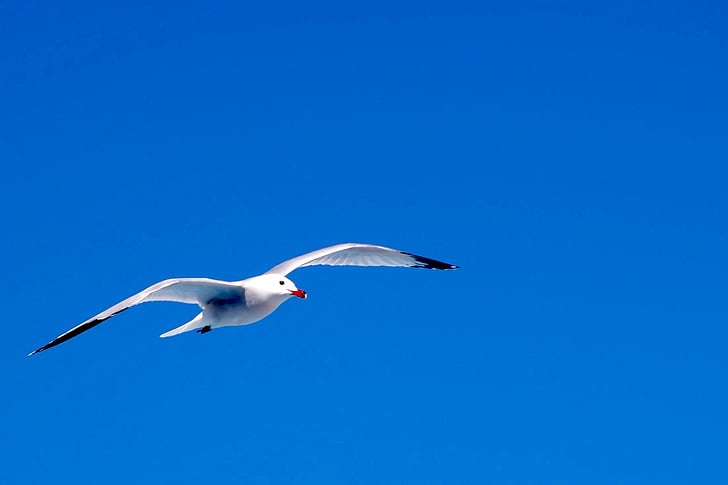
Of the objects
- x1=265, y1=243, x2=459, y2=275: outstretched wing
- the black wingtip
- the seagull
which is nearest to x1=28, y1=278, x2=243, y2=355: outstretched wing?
the seagull

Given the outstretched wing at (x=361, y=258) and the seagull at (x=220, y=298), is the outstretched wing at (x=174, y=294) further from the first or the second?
the outstretched wing at (x=361, y=258)

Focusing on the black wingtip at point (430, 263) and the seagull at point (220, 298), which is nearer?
the seagull at point (220, 298)

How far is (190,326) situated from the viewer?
36.2ft

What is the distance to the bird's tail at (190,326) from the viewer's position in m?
10.9

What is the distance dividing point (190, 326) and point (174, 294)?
2.66ft

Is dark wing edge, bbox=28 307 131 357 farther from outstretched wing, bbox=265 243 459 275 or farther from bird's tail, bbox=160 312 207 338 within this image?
outstretched wing, bbox=265 243 459 275

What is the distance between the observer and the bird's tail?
10.9m

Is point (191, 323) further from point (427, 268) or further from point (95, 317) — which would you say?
point (427, 268)

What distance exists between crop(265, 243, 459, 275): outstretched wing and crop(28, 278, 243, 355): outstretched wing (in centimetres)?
153

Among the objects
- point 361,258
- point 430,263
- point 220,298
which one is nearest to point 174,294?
point 220,298

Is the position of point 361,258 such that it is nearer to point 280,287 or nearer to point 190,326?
point 280,287

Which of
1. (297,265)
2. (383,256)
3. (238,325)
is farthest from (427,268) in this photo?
(238,325)

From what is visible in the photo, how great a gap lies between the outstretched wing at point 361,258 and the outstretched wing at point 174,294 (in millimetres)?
1529

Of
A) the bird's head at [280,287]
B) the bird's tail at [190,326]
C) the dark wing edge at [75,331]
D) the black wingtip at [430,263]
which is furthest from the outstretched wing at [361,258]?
the dark wing edge at [75,331]
